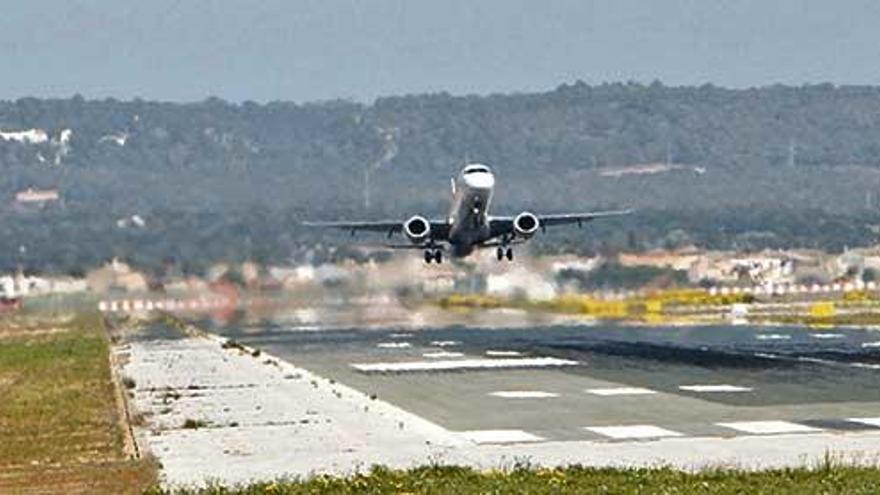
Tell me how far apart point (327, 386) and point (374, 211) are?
67003 mm

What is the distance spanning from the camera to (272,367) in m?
63.8

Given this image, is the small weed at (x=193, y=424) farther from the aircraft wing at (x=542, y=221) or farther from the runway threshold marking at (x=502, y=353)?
the aircraft wing at (x=542, y=221)

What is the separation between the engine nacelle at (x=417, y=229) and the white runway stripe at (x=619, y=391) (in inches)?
1658

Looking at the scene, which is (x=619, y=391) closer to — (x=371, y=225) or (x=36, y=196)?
(x=371, y=225)

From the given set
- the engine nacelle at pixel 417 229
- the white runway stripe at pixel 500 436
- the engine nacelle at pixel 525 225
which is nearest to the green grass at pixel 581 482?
the white runway stripe at pixel 500 436

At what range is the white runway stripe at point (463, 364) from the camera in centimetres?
6203

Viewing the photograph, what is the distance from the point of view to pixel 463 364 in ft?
211

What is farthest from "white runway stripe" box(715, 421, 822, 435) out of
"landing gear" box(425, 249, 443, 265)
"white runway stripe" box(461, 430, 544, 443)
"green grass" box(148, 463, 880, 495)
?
"landing gear" box(425, 249, 443, 265)

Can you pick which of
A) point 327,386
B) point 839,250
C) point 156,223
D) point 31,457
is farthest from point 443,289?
point 31,457

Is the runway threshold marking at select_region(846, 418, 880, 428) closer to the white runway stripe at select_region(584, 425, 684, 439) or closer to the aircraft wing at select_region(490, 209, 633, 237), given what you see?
the white runway stripe at select_region(584, 425, 684, 439)

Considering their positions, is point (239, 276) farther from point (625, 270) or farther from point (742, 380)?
point (742, 380)

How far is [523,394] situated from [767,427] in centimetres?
1230

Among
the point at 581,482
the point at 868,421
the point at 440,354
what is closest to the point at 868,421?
the point at 868,421

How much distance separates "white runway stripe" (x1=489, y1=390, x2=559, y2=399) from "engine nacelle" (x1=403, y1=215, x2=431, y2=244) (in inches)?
1652
